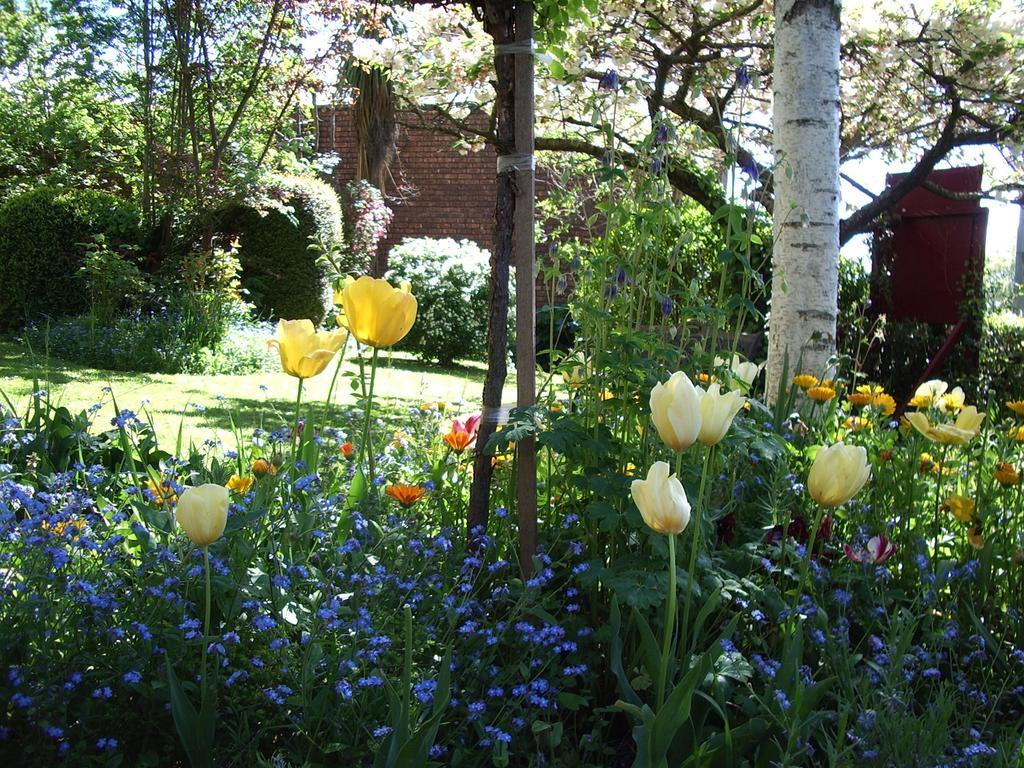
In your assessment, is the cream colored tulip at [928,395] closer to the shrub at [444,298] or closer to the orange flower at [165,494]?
the orange flower at [165,494]

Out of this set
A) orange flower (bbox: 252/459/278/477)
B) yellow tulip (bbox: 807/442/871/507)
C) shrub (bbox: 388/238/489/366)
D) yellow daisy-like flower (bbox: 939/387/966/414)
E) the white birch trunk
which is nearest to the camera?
yellow tulip (bbox: 807/442/871/507)

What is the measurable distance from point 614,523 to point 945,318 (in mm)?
5714

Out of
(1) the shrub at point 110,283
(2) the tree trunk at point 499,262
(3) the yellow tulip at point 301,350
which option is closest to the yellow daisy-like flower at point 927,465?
(2) the tree trunk at point 499,262

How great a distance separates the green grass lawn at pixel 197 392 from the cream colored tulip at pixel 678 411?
7.99 ft

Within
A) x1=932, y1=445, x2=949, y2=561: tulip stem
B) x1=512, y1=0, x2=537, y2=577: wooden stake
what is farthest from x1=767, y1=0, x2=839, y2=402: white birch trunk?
x1=512, y1=0, x2=537, y2=577: wooden stake

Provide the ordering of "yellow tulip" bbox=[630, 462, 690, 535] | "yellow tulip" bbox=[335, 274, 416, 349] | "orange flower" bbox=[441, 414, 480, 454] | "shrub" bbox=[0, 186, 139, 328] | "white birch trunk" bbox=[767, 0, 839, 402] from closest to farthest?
"yellow tulip" bbox=[630, 462, 690, 535]
"yellow tulip" bbox=[335, 274, 416, 349]
"orange flower" bbox=[441, 414, 480, 454]
"white birch trunk" bbox=[767, 0, 839, 402]
"shrub" bbox=[0, 186, 139, 328]

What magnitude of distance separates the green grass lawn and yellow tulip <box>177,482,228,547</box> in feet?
8.03

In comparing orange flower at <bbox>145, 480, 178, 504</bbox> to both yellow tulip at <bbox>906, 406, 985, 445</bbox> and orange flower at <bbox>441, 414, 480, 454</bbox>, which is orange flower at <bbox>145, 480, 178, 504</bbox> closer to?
orange flower at <bbox>441, 414, 480, 454</bbox>

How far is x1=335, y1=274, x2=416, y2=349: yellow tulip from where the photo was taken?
1.94 metres

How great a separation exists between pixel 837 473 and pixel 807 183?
257 cm

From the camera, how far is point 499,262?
2303 millimetres

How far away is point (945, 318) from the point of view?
261 inches

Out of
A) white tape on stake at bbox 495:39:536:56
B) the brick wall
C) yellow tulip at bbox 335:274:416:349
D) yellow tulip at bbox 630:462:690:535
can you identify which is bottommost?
yellow tulip at bbox 630:462:690:535

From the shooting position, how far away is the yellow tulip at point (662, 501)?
4.54 feet
